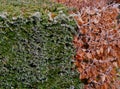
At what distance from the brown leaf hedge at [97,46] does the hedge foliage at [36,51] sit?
0.54 feet

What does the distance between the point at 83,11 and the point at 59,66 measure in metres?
0.85

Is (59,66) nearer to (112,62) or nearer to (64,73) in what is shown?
(64,73)

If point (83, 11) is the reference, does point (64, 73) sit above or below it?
below

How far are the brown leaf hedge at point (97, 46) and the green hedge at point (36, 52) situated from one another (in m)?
0.16

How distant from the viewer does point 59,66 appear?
4.83m

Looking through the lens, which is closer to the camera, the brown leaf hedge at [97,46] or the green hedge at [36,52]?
the green hedge at [36,52]

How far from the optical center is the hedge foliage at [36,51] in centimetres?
438

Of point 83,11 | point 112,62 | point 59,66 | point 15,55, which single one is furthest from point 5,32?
point 112,62

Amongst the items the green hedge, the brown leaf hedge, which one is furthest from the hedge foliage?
the brown leaf hedge

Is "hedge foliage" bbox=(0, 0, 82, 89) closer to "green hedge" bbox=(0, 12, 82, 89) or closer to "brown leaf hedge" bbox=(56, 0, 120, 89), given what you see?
"green hedge" bbox=(0, 12, 82, 89)

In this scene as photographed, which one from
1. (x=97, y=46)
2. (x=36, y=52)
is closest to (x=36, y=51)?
(x=36, y=52)

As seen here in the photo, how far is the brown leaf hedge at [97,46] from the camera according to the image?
195 inches

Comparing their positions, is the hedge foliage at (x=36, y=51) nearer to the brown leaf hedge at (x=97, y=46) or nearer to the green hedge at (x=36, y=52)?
the green hedge at (x=36, y=52)

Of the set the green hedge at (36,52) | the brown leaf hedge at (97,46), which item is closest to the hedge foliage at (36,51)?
the green hedge at (36,52)
